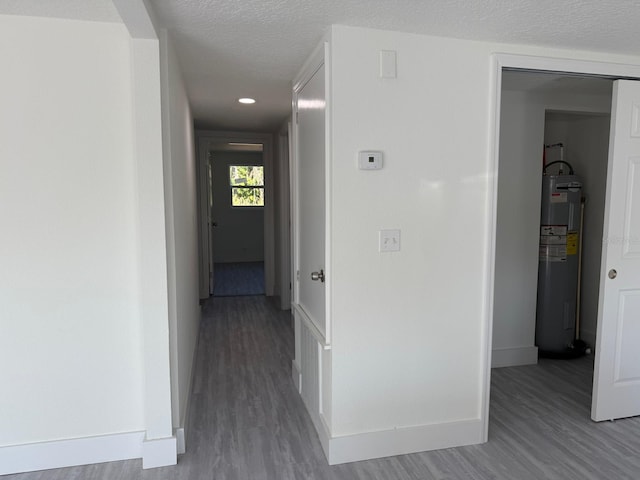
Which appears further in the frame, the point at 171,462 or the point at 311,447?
the point at 311,447

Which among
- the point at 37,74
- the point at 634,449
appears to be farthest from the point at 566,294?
the point at 37,74

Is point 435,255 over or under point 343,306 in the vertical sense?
over

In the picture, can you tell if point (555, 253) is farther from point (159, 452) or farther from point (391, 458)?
point (159, 452)

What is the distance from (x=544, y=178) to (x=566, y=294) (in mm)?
1032

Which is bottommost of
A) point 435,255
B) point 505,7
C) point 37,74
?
point 435,255

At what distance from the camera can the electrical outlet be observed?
7.78ft

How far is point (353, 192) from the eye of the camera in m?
2.31

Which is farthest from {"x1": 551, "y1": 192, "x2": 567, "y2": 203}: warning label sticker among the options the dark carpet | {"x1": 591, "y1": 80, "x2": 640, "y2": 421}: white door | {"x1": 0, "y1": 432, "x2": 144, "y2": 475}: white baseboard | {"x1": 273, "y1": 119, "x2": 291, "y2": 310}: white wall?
the dark carpet

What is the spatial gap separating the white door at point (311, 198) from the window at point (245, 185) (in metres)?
6.62

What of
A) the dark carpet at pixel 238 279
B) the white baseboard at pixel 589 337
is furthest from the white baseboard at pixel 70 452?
the dark carpet at pixel 238 279

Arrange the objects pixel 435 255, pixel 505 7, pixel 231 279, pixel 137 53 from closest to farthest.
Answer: pixel 505 7 < pixel 137 53 < pixel 435 255 < pixel 231 279

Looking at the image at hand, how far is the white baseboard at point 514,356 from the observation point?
12.3 feet

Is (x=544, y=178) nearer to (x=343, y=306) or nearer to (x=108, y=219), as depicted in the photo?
(x=343, y=306)

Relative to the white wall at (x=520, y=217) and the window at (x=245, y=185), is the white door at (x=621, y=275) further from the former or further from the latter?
the window at (x=245, y=185)
